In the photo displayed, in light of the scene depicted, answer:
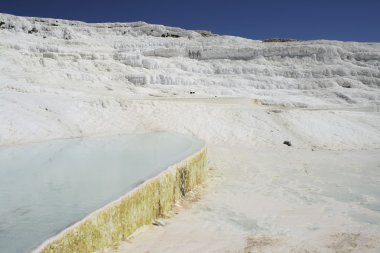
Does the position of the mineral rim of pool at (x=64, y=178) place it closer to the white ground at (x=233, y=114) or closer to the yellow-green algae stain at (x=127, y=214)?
the yellow-green algae stain at (x=127, y=214)

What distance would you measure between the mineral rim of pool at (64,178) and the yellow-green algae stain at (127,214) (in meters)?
0.10

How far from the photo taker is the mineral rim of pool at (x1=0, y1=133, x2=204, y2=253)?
3832mm

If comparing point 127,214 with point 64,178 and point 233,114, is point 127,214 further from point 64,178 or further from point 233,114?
point 233,114

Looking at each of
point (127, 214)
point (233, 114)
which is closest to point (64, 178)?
point (127, 214)

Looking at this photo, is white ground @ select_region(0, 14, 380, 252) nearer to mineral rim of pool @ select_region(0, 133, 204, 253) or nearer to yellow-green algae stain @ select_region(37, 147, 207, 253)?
yellow-green algae stain @ select_region(37, 147, 207, 253)

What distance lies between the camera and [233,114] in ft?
54.5

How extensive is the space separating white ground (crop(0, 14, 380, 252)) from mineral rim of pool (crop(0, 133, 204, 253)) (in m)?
0.73

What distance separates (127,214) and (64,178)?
142 centimetres

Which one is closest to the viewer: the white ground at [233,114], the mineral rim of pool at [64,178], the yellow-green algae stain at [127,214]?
the yellow-green algae stain at [127,214]

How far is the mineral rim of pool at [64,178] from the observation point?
3.83 meters

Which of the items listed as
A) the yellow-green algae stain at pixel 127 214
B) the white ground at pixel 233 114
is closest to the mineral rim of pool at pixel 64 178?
the yellow-green algae stain at pixel 127 214

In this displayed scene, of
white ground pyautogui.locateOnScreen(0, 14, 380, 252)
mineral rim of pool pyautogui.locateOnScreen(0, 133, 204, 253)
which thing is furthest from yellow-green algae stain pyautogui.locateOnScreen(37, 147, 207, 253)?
white ground pyautogui.locateOnScreen(0, 14, 380, 252)

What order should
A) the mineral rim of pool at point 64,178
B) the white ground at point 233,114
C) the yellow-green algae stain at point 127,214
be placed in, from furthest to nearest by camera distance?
the white ground at point 233,114 → the mineral rim of pool at point 64,178 → the yellow-green algae stain at point 127,214

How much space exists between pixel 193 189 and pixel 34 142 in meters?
4.57
